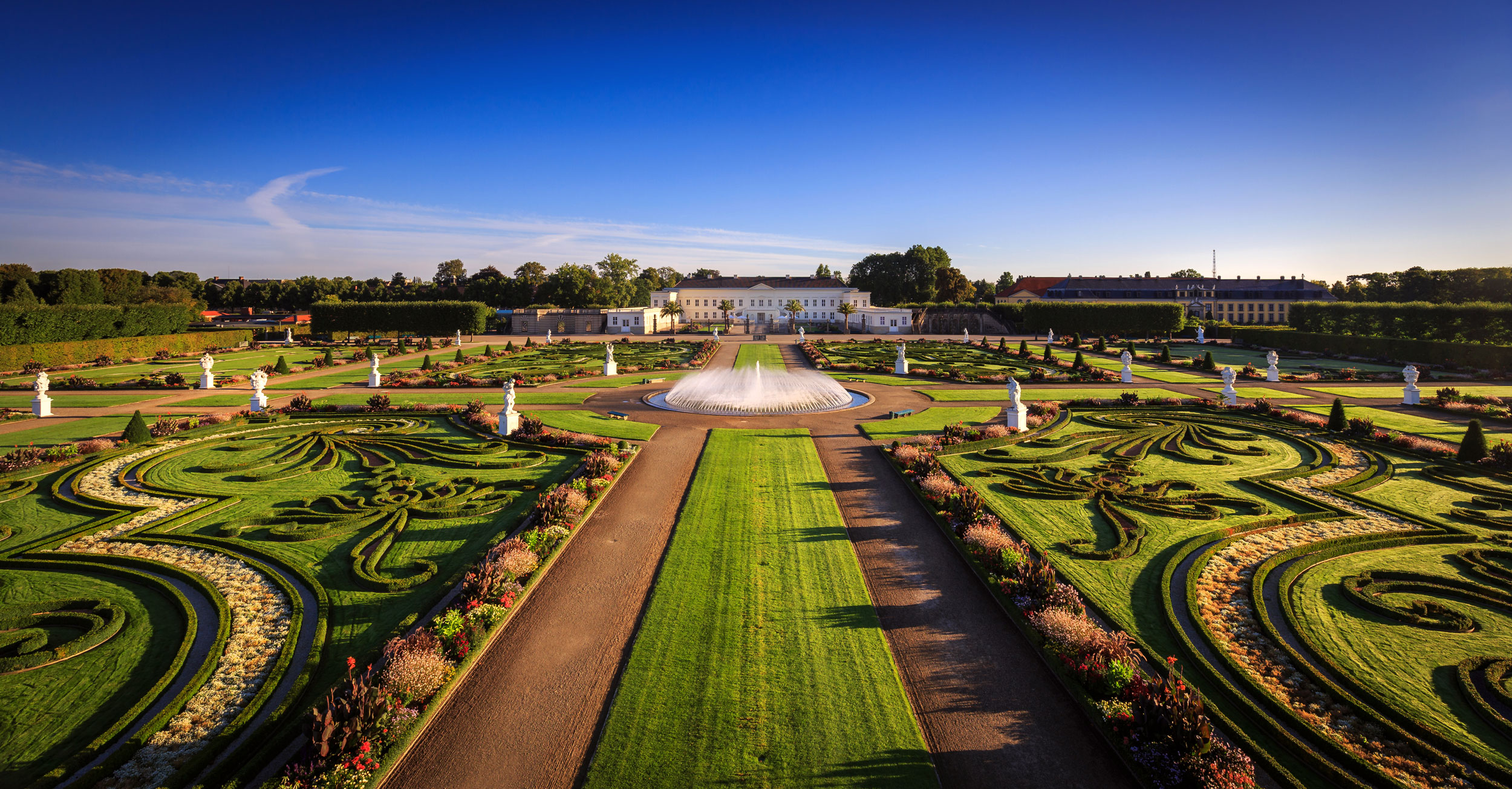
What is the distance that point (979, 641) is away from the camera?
9234 mm

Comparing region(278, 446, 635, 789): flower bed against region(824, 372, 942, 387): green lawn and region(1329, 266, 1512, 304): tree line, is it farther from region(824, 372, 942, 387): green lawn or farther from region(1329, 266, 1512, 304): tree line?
region(1329, 266, 1512, 304): tree line

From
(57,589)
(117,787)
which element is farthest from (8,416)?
(117,787)

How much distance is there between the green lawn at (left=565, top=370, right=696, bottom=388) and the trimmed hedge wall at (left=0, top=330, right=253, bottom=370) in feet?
121

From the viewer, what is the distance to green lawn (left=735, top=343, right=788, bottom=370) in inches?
1871

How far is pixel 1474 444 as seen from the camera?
17547 millimetres

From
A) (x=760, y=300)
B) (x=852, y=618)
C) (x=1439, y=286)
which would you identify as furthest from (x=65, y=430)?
(x=1439, y=286)

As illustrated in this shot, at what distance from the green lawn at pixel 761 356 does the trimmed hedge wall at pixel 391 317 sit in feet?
122

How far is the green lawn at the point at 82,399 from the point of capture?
95.9 feet

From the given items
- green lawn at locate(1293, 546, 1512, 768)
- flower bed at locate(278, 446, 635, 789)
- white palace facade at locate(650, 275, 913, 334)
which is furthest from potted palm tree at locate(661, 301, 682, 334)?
green lawn at locate(1293, 546, 1512, 768)

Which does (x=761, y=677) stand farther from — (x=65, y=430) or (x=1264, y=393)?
(x=1264, y=393)

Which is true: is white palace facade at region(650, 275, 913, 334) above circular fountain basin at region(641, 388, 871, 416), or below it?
above

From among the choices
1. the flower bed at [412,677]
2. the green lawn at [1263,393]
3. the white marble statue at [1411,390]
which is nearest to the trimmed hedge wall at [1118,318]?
the green lawn at [1263,393]

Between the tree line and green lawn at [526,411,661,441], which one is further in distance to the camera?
the tree line

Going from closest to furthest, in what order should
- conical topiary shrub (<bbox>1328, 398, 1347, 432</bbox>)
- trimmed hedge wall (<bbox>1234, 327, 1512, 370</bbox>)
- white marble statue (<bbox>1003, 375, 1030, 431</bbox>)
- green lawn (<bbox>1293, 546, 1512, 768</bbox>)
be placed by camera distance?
green lawn (<bbox>1293, 546, 1512, 768</bbox>) < conical topiary shrub (<bbox>1328, 398, 1347, 432</bbox>) < white marble statue (<bbox>1003, 375, 1030, 431</bbox>) < trimmed hedge wall (<bbox>1234, 327, 1512, 370</bbox>)
